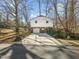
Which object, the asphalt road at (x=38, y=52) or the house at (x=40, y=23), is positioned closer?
the asphalt road at (x=38, y=52)

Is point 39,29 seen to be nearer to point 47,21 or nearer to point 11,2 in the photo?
point 47,21

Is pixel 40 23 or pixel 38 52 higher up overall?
pixel 40 23

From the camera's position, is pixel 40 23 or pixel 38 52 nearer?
pixel 38 52

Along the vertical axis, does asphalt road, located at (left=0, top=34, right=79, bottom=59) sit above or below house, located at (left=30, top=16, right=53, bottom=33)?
below

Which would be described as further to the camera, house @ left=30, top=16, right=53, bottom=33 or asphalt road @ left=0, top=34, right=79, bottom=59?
house @ left=30, top=16, right=53, bottom=33

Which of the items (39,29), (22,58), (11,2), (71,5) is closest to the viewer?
(22,58)

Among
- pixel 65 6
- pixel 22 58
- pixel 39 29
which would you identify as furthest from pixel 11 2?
pixel 39 29

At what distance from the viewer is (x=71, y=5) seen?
98.6 feet

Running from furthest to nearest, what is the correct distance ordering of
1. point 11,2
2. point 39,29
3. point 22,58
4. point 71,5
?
1. point 39,29
2. point 71,5
3. point 11,2
4. point 22,58

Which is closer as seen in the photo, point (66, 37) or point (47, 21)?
point (66, 37)

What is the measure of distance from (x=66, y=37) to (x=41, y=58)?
21.0m

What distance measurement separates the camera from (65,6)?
30688mm

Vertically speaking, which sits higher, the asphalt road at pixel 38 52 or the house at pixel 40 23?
the house at pixel 40 23

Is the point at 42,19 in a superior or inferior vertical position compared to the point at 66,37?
superior
